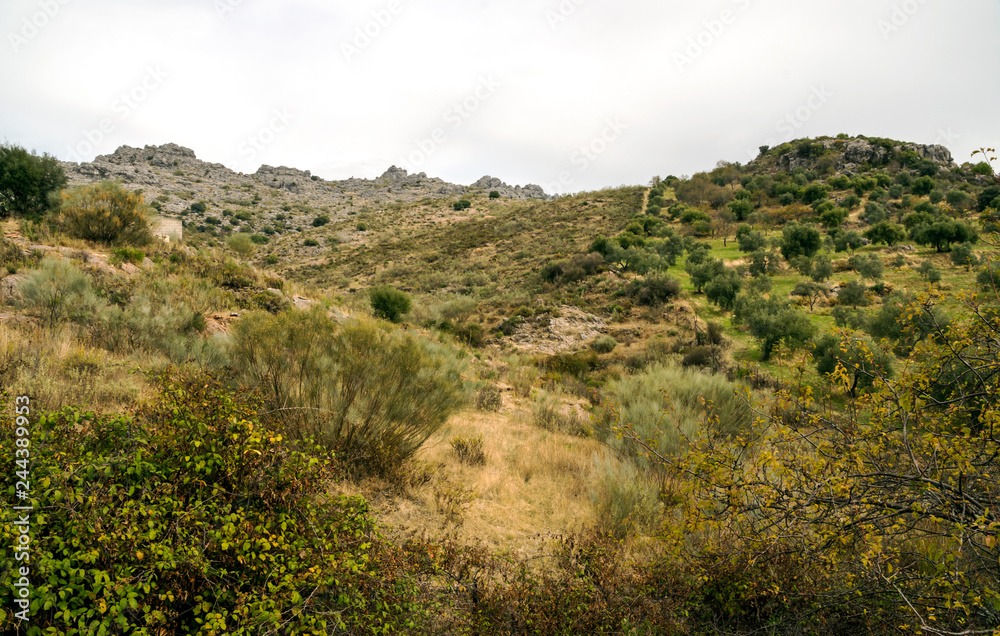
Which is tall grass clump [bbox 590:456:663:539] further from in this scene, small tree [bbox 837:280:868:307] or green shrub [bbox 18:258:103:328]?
small tree [bbox 837:280:868:307]

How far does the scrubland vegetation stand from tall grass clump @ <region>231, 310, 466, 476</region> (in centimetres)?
3

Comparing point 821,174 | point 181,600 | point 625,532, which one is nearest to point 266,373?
point 181,600

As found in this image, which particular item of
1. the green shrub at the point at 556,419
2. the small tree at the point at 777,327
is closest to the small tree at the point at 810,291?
the small tree at the point at 777,327

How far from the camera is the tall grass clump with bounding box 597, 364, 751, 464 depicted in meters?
6.14

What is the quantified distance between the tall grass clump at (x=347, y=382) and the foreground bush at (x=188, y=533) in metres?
1.59

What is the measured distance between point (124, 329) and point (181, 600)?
6658mm

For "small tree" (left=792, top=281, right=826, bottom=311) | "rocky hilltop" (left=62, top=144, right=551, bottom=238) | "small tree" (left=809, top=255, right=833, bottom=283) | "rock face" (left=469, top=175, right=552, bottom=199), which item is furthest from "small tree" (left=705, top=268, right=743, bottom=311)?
"rock face" (left=469, top=175, right=552, bottom=199)

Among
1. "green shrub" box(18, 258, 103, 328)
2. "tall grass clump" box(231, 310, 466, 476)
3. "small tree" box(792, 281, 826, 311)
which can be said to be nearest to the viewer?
"tall grass clump" box(231, 310, 466, 476)

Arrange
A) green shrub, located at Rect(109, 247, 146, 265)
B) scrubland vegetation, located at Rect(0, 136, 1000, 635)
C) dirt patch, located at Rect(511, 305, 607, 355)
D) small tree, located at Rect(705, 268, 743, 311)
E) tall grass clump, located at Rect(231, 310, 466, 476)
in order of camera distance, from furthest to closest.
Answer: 1. small tree, located at Rect(705, 268, 743, 311)
2. dirt patch, located at Rect(511, 305, 607, 355)
3. green shrub, located at Rect(109, 247, 146, 265)
4. tall grass clump, located at Rect(231, 310, 466, 476)
5. scrubland vegetation, located at Rect(0, 136, 1000, 635)

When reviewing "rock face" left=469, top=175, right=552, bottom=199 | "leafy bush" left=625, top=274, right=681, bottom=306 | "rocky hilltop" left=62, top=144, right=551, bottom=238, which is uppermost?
"rock face" left=469, top=175, right=552, bottom=199

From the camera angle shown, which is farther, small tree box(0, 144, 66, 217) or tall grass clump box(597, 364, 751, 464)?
small tree box(0, 144, 66, 217)

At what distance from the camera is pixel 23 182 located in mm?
12711

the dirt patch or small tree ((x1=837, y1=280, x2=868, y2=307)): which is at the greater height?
small tree ((x1=837, y1=280, x2=868, y2=307))

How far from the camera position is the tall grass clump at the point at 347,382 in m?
4.87
